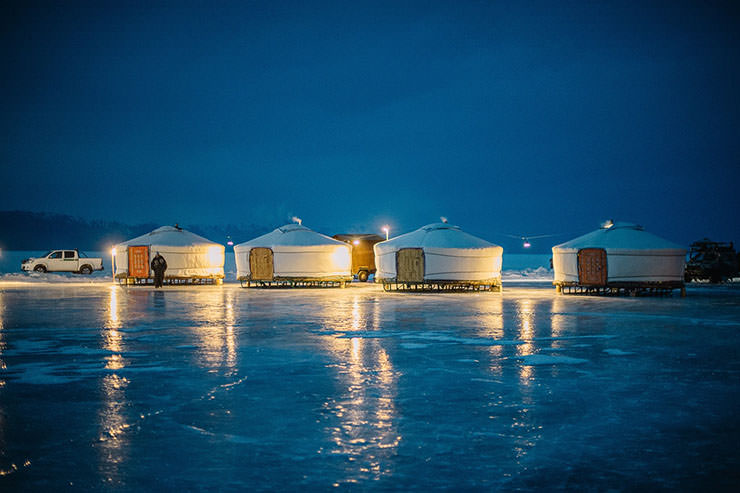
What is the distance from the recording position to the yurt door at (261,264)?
2378cm

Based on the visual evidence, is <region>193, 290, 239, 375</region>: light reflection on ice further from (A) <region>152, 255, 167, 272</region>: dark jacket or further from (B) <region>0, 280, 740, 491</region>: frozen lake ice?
(A) <region>152, 255, 167, 272</region>: dark jacket

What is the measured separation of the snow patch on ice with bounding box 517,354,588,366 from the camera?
267 inches

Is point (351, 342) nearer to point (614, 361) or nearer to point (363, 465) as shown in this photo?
point (614, 361)

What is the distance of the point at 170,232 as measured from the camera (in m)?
26.9

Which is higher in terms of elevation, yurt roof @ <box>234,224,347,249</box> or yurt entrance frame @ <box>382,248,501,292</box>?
yurt roof @ <box>234,224,347,249</box>

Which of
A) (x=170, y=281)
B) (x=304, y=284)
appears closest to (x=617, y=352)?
(x=304, y=284)

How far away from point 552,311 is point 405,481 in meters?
10.5

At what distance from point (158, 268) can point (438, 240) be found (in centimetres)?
1000

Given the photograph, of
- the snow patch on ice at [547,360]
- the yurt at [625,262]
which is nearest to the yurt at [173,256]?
the yurt at [625,262]

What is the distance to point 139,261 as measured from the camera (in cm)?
2575

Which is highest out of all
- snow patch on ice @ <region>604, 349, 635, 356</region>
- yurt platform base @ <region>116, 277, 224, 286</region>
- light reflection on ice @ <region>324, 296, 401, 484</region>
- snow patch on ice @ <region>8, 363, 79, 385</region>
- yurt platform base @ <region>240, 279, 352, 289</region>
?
yurt platform base @ <region>116, 277, 224, 286</region>

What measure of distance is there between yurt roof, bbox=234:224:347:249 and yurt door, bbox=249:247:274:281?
0.28 meters

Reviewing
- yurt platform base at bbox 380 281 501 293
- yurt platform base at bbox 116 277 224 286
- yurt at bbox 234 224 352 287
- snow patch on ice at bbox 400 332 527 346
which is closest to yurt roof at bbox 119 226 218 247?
yurt platform base at bbox 116 277 224 286

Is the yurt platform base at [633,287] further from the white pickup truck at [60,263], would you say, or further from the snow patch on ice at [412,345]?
the white pickup truck at [60,263]
